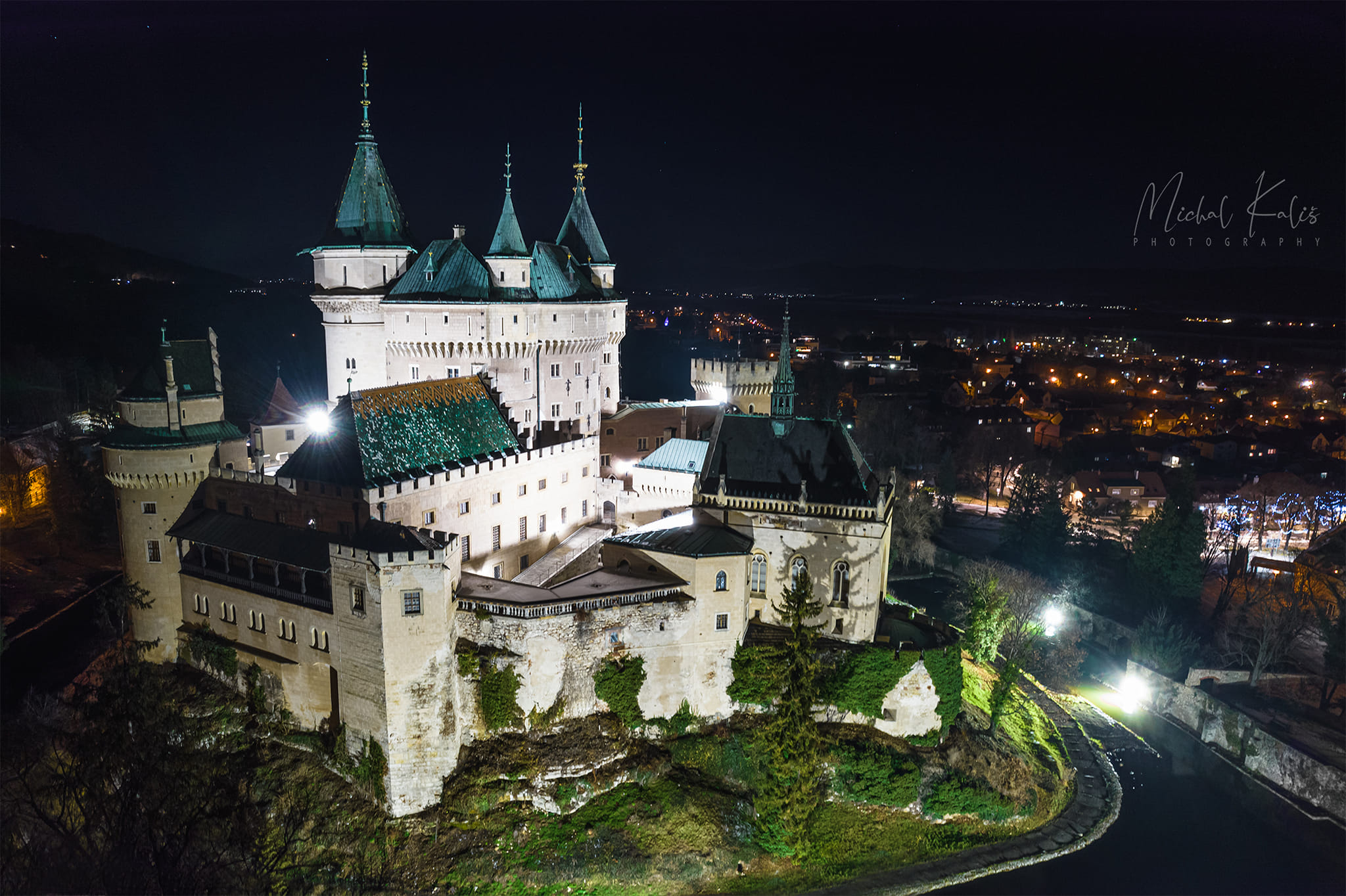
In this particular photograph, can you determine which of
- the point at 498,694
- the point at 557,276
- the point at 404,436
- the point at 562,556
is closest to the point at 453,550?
the point at 498,694

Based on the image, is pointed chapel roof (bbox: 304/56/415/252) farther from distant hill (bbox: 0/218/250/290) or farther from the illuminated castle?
distant hill (bbox: 0/218/250/290)

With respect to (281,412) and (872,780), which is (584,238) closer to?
(281,412)

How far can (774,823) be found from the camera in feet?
99.4

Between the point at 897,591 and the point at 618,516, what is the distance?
75.9ft

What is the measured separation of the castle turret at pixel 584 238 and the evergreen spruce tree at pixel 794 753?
28414 millimetres

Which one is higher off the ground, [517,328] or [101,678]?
[517,328]

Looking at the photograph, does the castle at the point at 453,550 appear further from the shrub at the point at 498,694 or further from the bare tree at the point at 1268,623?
the bare tree at the point at 1268,623

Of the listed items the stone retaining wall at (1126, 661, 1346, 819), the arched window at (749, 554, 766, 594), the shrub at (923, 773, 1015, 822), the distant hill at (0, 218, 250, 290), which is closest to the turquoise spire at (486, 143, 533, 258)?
the arched window at (749, 554, 766, 594)

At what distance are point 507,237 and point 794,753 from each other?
29.7 metres

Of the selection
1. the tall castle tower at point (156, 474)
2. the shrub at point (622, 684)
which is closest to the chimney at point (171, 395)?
the tall castle tower at point (156, 474)

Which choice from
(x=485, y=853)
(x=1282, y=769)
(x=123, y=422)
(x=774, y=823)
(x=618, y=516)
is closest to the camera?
(x=485, y=853)

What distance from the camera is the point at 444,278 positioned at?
43.8m

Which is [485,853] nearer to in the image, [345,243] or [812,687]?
[812,687]

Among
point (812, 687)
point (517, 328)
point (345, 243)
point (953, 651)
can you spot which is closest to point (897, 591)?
point (953, 651)
